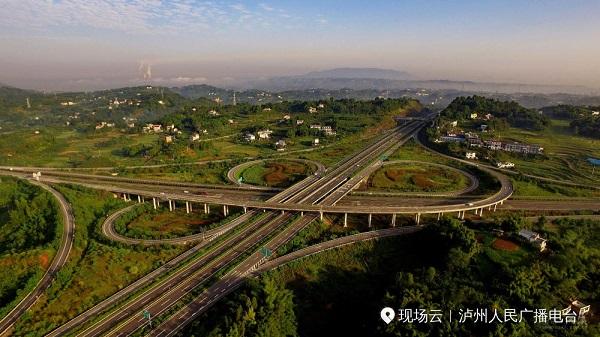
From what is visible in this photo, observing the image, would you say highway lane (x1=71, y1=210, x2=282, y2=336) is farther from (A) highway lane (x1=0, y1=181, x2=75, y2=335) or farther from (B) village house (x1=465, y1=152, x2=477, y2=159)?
(B) village house (x1=465, y1=152, x2=477, y2=159)

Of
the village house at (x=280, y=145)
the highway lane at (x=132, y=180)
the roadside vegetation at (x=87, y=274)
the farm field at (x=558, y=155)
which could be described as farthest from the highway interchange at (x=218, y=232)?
the village house at (x=280, y=145)

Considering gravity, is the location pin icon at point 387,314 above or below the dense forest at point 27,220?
above

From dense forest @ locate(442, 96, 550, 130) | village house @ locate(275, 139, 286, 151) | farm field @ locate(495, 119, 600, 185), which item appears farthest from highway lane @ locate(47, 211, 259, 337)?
dense forest @ locate(442, 96, 550, 130)

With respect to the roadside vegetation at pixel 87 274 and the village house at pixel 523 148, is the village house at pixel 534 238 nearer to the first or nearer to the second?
the roadside vegetation at pixel 87 274

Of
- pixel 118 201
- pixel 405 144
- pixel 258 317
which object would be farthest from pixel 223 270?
pixel 405 144


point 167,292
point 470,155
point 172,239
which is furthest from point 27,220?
point 470,155

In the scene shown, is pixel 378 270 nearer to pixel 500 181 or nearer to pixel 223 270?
pixel 223 270
